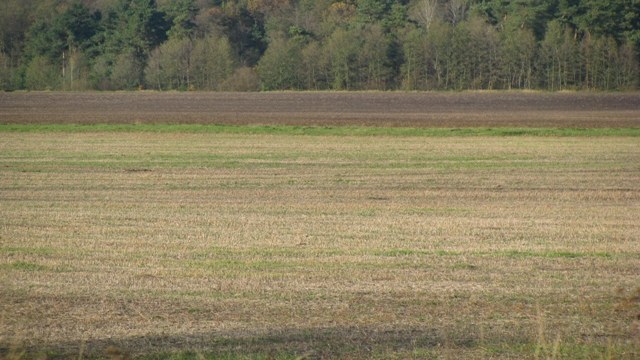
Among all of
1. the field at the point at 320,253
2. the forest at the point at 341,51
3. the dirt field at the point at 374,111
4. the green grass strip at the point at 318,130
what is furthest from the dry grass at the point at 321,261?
the forest at the point at 341,51

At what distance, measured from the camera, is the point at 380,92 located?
96.8 metres

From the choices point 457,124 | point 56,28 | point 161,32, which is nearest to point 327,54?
point 161,32

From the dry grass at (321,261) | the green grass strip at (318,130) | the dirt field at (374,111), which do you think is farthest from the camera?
the dirt field at (374,111)

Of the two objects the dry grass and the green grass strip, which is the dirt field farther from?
the dry grass

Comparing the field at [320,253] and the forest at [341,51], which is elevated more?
the forest at [341,51]

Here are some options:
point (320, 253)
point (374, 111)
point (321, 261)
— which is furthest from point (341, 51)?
point (321, 261)

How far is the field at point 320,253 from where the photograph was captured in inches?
339

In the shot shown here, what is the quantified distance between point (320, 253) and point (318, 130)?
2979 cm

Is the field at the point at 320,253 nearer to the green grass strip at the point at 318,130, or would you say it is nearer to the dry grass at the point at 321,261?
the dry grass at the point at 321,261

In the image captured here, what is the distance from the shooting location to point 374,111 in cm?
6188

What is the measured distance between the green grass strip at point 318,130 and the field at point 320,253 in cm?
861

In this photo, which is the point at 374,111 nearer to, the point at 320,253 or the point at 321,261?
the point at 320,253

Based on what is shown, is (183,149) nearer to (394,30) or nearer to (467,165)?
(467,165)

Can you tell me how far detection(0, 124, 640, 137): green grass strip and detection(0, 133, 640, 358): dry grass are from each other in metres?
14.7
